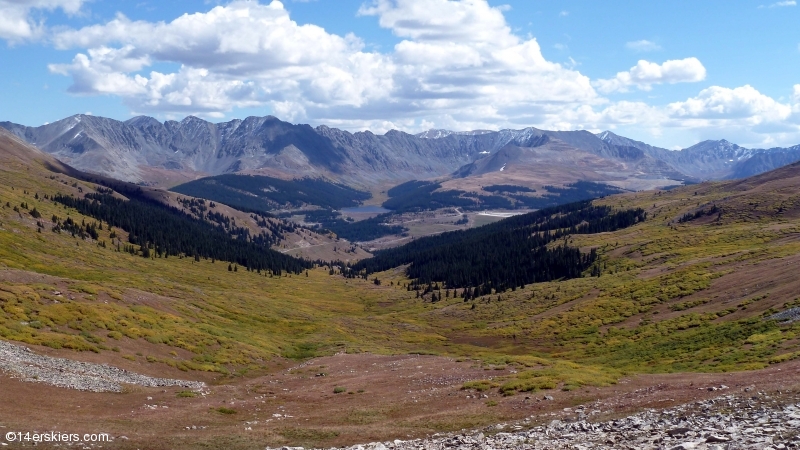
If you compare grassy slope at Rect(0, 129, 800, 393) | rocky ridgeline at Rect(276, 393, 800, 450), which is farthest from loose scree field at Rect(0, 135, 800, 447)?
rocky ridgeline at Rect(276, 393, 800, 450)

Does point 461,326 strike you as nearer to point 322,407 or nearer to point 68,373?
point 322,407

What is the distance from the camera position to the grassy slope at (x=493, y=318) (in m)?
57.3

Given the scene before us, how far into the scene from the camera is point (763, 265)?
101 meters

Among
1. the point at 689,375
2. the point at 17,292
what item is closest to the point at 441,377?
the point at 689,375

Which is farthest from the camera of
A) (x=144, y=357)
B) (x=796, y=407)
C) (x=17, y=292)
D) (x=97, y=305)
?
(x=97, y=305)

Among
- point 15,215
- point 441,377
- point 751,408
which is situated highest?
point 15,215

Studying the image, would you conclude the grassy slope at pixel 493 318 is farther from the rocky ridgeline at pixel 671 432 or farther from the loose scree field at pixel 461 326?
the rocky ridgeline at pixel 671 432

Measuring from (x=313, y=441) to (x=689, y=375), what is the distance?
3103 centimetres

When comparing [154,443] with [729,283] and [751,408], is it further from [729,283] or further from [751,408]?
[729,283]

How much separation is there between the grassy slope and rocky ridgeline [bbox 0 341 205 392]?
473cm

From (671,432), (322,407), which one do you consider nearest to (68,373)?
(322,407)

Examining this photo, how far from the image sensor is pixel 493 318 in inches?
5394

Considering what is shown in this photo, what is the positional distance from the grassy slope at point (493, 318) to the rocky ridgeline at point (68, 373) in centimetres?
473

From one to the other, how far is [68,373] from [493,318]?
105 meters
